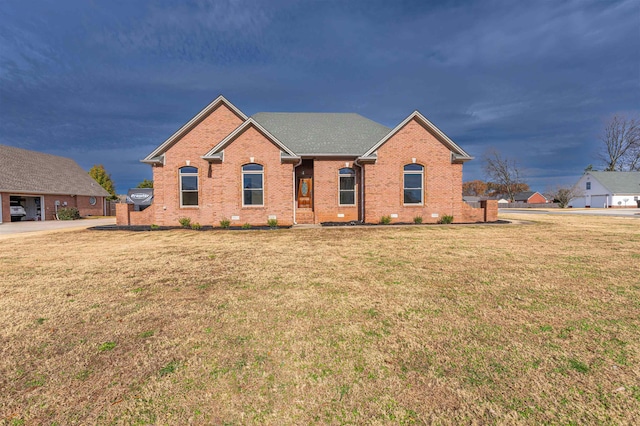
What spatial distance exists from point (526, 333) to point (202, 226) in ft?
52.5

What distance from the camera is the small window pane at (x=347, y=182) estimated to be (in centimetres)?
1752

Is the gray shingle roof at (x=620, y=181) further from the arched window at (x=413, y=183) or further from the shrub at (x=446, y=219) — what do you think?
the arched window at (x=413, y=183)

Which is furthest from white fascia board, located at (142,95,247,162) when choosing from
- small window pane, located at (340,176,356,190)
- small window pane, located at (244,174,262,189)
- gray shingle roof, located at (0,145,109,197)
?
gray shingle roof, located at (0,145,109,197)

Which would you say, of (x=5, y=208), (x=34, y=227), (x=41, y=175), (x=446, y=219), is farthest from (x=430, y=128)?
(x=41, y=175)

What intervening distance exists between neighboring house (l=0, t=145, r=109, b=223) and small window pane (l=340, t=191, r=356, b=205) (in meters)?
29.7

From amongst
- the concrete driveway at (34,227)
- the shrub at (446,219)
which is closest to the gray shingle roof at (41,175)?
the concrete driveway at (34,227)

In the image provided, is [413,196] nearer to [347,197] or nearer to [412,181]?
[412,181]

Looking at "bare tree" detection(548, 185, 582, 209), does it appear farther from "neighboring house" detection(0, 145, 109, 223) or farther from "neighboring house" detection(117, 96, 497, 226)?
"neighboring house" detection(0, 145, 109, 223)

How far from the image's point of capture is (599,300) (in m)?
4.45

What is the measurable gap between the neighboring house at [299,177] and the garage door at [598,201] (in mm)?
57135

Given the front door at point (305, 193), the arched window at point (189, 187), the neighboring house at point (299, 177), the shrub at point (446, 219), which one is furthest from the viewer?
the front door at point (305, 193)

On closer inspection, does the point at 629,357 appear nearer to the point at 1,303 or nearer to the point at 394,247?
the point at 394,247

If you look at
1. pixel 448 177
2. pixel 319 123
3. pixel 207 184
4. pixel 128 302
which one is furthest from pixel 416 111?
pixel 128 302

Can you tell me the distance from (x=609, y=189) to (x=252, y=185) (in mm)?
69746
